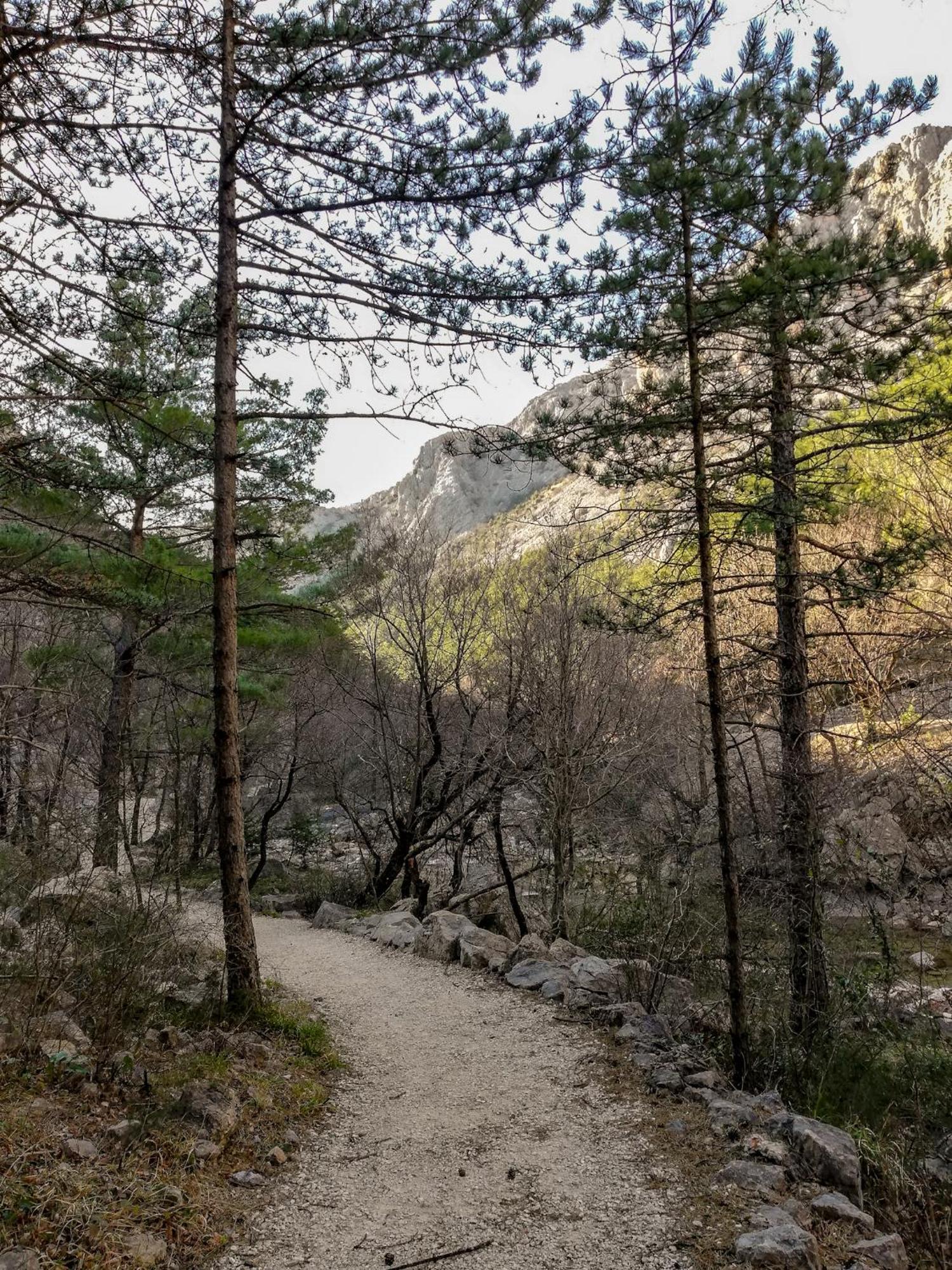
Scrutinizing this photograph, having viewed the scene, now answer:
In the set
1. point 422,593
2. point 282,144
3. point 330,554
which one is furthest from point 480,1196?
point 330,554

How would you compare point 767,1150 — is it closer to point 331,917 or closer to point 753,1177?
point 753,1177

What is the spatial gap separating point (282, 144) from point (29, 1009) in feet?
19.5

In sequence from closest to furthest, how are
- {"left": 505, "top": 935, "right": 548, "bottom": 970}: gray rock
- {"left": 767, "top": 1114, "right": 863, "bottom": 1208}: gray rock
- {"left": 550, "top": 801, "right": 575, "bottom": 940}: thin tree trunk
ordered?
{"left": 767, "top": 1114, "right": 863, "bottom": 1208}: gray rock
{"left": 505, "top": 935, "right": 548, "bottom": 970}: gray rock
{"left": 550, "top": 801, "right": 575, "bottom": 940}: thin tree trunk

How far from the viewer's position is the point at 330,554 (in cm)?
1369

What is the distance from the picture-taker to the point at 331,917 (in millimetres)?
12039

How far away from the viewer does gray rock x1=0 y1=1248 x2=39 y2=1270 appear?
272cm

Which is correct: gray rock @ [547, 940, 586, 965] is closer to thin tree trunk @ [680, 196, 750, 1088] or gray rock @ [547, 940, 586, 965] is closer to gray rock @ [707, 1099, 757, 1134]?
thin tree trunk @ [680, 196, 750, 1088]

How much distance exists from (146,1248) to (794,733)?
6252 mm

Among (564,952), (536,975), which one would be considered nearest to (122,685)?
(564,952)

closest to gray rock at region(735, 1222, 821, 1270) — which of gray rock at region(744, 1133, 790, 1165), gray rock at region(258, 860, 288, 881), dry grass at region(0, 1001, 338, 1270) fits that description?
gray rock at region(744, 1133, 790, 1165)

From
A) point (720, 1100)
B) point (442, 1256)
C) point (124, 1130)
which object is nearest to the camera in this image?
point (442, 1256)

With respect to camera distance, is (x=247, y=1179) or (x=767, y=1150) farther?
(x=767, y=1150)

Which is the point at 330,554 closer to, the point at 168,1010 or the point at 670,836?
the point at 670,836

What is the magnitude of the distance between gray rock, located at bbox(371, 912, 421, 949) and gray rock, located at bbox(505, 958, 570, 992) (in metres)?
2.09
